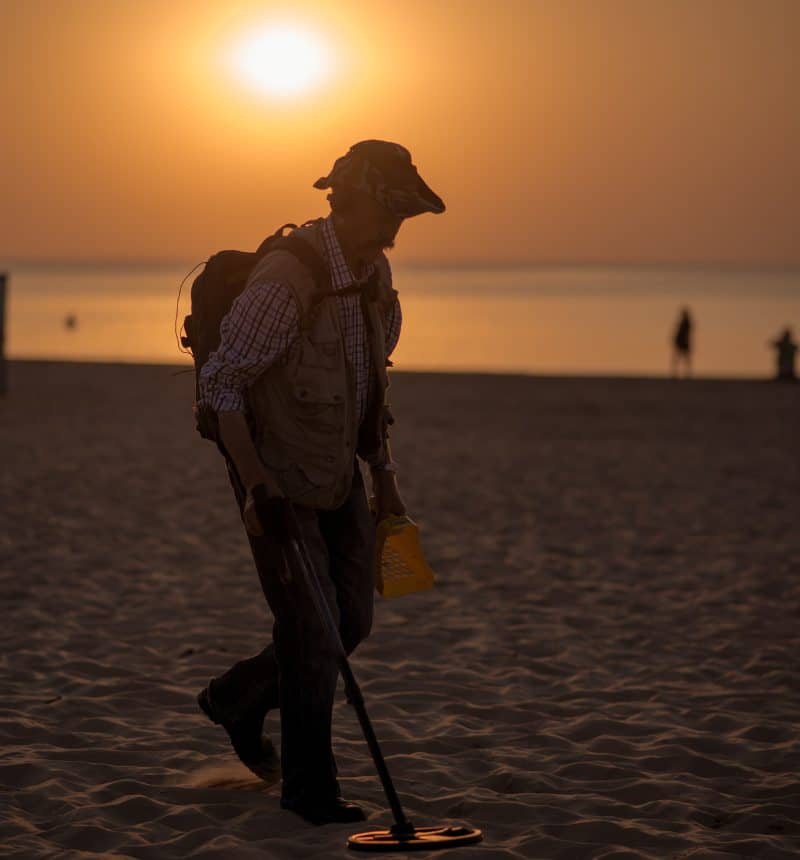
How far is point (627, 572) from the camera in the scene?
9781 mm

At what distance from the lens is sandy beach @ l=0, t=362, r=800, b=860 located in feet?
16.4

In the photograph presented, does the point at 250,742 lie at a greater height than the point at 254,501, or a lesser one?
lesser

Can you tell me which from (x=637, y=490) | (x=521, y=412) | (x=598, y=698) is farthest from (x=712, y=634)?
(x=521, y=412)

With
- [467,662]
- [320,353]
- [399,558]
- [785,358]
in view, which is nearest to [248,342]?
[320,353]

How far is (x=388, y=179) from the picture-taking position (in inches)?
179

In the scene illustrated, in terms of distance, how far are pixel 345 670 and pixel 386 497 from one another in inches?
29.7

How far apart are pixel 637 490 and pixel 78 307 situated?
85.8 metres

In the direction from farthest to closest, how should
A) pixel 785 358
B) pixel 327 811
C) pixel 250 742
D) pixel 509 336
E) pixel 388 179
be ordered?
1. pixel 509 336
2. pixel 785 358
3. pixel 250 742
4. pixel 327 811
5. pixel 388 179

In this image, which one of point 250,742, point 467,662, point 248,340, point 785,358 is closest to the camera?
point 248,340

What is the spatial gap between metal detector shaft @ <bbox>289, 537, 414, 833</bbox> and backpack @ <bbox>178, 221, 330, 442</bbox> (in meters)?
0.49

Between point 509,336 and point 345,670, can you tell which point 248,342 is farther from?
point 509,336

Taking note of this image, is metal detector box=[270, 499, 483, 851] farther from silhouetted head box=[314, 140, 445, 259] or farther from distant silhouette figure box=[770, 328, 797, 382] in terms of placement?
distant silhouette figure box=[770, 328, 797, 382]

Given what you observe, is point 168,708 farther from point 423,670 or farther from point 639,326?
point 639,326

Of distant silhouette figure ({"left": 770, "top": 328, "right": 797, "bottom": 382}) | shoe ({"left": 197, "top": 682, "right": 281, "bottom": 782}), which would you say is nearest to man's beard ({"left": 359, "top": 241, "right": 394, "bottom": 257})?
shoe ({"left": 197, "top": 682, "right": 281, "bottom": 782})
